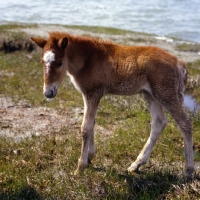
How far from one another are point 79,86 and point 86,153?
1140mm

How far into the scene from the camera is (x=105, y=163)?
7.13 meters

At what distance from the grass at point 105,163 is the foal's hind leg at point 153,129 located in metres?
0.20

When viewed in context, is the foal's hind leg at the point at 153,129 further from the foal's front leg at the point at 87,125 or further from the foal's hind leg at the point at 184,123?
the foal's front leg at the point at 87,125

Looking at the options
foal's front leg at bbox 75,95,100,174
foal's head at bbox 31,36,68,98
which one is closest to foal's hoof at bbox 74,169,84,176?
foal's front leg at bbox 75,95,100,174

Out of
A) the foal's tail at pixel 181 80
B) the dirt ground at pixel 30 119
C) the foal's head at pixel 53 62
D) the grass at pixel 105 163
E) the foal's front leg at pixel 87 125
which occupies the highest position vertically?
the foal's head at pixel 53 62

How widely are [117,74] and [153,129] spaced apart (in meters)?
1.26

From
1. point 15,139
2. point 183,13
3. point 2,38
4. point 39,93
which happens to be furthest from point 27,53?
point 183,13

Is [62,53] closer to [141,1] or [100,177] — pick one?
[100,177]

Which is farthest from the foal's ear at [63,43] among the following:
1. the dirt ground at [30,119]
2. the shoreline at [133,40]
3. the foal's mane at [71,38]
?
the shoreline at [133,40]

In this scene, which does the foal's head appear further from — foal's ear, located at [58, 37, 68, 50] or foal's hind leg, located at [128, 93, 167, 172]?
foal's hind leg, located at [128, 93, 167, 172]

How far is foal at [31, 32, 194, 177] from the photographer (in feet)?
20.6

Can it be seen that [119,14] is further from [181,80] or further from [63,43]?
[63,43]

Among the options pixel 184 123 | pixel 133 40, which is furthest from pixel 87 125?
pixel 133 40

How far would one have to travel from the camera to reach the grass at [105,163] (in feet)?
19.3
